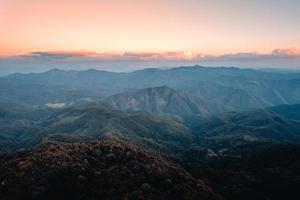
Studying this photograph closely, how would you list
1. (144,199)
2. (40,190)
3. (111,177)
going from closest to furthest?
(144,199), (40,190), (111,177)

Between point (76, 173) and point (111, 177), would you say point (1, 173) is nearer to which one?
point (76, 173)

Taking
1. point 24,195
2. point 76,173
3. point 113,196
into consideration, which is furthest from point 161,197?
point 24,195

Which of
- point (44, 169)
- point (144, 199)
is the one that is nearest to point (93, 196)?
point (144, 199)

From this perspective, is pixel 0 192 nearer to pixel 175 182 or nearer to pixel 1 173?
pixel 1 173

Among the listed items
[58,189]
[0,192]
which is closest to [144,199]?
[58,189]

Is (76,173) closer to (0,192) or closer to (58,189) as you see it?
(58,189)

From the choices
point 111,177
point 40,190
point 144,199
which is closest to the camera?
point 144,199

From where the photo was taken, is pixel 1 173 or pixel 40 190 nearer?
pixel 40 190

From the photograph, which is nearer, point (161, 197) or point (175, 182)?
point (161, 197)
